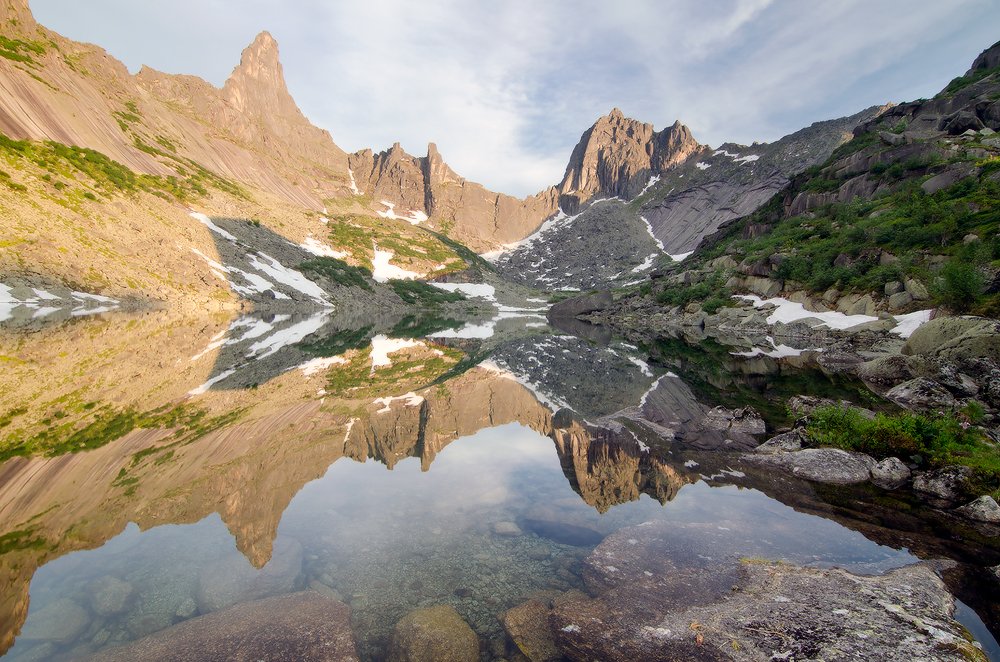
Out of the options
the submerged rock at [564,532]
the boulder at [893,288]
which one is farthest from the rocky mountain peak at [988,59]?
the submerged rock at [564,532]

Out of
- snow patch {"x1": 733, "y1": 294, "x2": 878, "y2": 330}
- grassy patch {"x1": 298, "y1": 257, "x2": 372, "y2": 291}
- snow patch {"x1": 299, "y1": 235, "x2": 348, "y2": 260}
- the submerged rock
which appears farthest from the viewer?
snow patch {"x1": 299, "y1": 235, "x2": 348, "y2": 260}

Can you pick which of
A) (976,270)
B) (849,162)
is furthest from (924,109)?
(976,270)

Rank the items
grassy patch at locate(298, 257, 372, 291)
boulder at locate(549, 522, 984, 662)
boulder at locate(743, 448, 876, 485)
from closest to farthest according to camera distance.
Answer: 1. boulder at locate(549, 522, 984, 662)
2. boulder at locate(743, 448, 876, 485)
3. grassy patch at locate(298, 257, 372, 291)

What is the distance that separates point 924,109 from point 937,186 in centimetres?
4916

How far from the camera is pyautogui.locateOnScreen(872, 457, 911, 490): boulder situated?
9203mm

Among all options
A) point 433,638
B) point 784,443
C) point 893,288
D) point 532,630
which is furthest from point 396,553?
point 893,288

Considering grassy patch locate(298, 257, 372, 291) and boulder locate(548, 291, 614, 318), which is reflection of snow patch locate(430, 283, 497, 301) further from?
boulder locate(548, 291, 614, 318)

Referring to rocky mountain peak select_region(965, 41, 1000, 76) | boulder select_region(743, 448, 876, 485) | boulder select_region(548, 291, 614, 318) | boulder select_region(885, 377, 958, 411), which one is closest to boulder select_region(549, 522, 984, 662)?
boulder select_region(743, 448, 876, 485)

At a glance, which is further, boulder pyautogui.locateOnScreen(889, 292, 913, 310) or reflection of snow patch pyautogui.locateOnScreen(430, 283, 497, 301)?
reflection of snow patch pyautogui.locateOnScreen(430, 283, 497, 301)

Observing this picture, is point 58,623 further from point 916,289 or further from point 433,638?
point 916,289

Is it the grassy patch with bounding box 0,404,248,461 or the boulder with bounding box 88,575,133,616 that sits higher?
the grassy patch with bounding box 0,404,248,461

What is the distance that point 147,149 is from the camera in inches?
3620

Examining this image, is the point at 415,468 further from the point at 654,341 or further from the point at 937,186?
the point at 937,186

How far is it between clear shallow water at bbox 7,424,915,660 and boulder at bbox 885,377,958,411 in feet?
35.5
